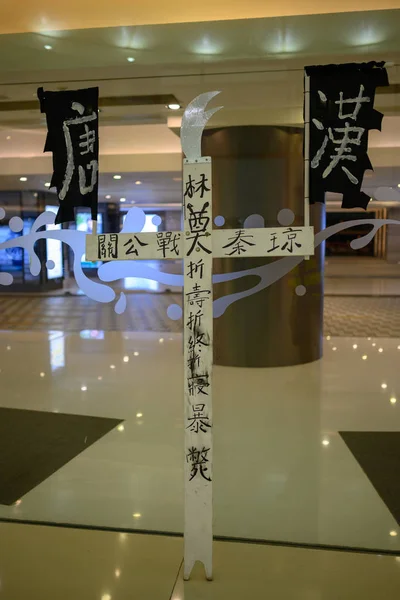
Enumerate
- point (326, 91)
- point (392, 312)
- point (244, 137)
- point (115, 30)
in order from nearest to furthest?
point (326, 91) < point (115, 30) < point (244, 137) < point (392, 312)

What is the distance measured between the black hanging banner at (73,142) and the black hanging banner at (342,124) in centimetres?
110

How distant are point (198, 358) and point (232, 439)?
5.71 feet

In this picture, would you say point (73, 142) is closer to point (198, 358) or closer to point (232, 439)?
point (198, 358)

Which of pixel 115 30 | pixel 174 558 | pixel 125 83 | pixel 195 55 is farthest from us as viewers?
pixel 125 83

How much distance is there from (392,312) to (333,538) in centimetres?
712

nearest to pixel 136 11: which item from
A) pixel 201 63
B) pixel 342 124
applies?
pixel 201 63

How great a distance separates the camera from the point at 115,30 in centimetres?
355

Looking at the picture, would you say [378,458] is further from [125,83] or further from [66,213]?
[125,83]

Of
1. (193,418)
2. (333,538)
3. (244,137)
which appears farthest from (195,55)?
(333,538)

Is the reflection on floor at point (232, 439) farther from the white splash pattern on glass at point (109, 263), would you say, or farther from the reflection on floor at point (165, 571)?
the white splash pattern on glass at point (109, 263)

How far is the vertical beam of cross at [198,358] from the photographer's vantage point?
2010mm

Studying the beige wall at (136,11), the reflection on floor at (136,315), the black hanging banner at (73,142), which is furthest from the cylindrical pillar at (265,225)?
the black hanging banner at (73,142)

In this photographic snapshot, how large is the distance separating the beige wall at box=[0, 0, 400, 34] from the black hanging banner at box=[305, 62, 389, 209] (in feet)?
2.85

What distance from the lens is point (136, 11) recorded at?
352 cm
